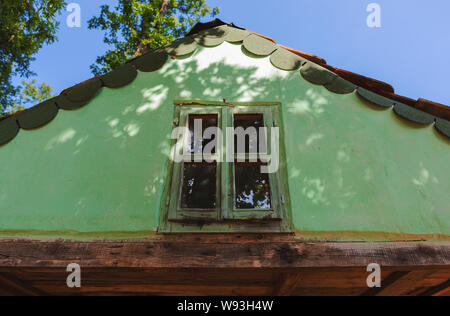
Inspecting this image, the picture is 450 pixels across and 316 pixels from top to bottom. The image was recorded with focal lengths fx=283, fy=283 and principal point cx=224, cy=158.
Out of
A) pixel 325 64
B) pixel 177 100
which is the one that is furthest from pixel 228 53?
pixel 325 64

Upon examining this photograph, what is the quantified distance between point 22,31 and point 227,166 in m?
10.3

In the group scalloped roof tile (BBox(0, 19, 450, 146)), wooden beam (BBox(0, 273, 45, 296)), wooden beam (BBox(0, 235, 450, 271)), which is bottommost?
wooden beam (BBox(0, 273, 45, 296))

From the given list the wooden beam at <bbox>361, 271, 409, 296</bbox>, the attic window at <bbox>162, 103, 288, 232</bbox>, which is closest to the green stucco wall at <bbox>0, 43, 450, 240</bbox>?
the attic window at <bbox>162, 103, 288, 232</bbox>

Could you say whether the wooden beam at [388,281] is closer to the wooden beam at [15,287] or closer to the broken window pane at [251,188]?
the broken window pane at [251,188]

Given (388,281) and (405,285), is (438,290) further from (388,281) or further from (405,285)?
(388,281)

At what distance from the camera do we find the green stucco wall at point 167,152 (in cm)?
270

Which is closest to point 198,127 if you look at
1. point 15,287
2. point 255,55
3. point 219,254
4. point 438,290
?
point 255,55

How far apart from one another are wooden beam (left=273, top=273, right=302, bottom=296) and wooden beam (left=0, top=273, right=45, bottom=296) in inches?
103

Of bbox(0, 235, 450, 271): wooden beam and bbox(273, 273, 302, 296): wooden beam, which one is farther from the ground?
bbox(0, 235, 450, 271): wooden beam

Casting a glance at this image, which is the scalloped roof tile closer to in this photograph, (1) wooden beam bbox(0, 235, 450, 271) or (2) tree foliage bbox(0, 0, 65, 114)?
Answer: (1) wooden beam bbox(0, 235, 450, 271)

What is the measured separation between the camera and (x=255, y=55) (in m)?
3.85

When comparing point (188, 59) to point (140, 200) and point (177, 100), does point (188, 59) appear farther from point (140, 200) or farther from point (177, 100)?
point (140, 200)

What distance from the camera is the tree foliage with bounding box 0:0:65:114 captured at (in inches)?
339

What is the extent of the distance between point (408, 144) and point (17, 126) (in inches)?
174
